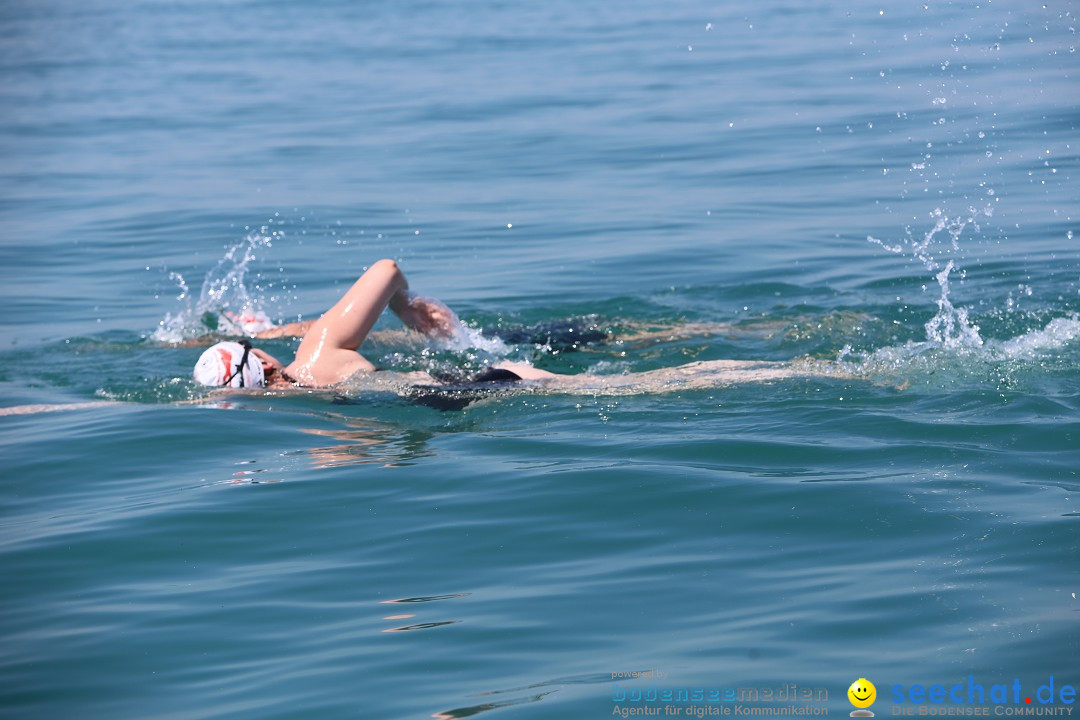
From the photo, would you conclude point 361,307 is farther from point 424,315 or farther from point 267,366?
point 267,366

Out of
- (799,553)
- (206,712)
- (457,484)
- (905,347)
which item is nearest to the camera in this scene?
(206,712)

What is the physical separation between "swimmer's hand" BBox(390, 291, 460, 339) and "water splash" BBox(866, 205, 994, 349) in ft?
10.9

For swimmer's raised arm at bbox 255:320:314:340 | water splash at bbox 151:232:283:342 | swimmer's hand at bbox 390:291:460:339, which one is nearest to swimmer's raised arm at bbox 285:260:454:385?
swimmer's hand at bbox 390:291:460:339

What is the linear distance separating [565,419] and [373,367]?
4.68 ft

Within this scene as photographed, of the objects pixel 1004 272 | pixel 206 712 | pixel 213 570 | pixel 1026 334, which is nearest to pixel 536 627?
pixel 206 712

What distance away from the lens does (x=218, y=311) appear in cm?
1144

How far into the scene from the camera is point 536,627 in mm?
5449

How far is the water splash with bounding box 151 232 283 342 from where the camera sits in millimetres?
11188

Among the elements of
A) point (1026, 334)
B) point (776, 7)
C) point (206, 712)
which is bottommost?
point (206, 712)

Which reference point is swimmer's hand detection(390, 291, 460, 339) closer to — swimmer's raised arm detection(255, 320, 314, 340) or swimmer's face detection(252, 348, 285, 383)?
swimmer's face detection(252, 348, 285, 383)

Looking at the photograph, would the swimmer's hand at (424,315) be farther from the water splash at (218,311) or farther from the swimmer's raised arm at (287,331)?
the water splash at (218,311)

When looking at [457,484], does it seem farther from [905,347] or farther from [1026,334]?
[1026,334]

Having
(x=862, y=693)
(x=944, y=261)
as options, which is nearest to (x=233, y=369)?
(x=862, y=693)

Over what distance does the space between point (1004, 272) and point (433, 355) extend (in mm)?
5236
